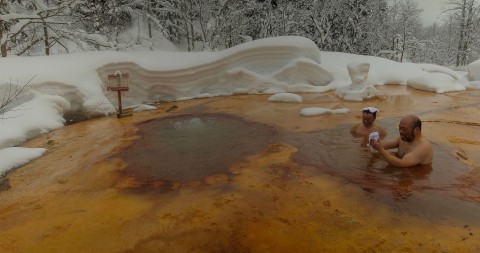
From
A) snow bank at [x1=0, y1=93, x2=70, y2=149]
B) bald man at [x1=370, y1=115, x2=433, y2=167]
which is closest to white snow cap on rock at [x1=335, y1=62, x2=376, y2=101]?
bald man at [x1=370, y1=115, x2=433, y2=167]

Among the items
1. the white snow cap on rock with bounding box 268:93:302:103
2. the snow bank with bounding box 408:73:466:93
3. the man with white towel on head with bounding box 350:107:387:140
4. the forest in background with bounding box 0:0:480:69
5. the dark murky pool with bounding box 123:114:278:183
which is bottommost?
the dark murky pool with bounding box 123:114:278:183

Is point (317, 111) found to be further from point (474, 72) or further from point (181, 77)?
point (474, 72)

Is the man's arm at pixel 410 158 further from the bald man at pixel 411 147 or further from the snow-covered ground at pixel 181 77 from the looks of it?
the snow-covered ground at pixel 181 77

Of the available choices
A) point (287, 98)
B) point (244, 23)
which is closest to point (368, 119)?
point (287, 98)

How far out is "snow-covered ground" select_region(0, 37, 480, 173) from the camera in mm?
6465

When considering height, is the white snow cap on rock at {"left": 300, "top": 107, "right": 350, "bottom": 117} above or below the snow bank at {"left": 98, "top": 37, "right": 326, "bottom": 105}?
below

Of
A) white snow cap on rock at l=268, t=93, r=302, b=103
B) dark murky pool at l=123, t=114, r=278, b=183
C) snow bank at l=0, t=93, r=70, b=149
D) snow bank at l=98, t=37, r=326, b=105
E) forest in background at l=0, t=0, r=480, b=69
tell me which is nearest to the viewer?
dark murky pool at l=123, t=114, r=278, b=183

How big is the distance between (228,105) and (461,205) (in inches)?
221

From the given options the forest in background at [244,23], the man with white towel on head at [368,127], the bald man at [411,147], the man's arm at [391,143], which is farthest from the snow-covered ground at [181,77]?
the forest in background at [244,23]

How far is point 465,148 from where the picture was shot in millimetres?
4715

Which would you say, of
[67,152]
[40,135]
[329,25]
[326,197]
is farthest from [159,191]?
[329,25]

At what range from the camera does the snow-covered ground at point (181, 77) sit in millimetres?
6465

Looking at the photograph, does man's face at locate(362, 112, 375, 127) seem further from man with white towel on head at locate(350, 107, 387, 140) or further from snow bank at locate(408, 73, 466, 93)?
snow bank at locate(408, 73, 466, 93)

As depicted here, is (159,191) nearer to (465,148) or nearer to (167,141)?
(167,141)
